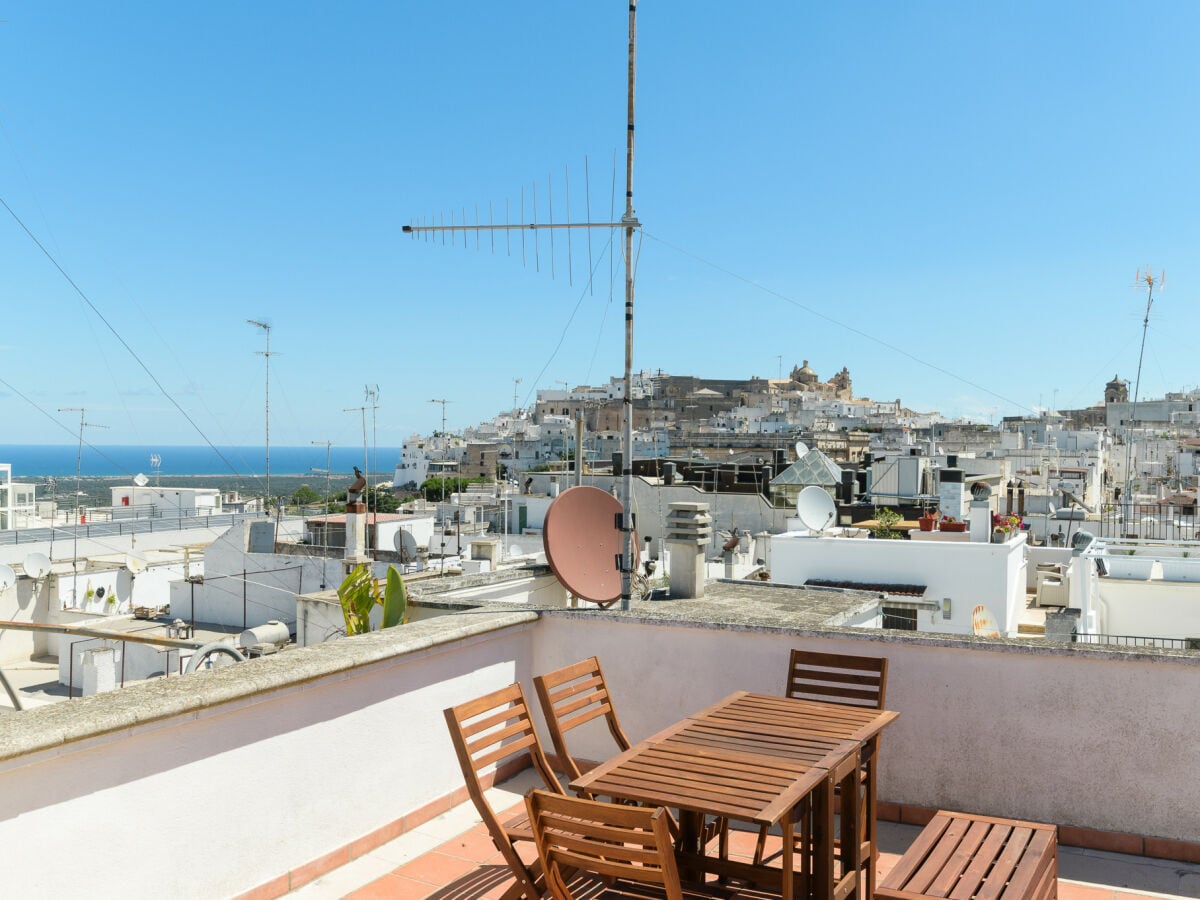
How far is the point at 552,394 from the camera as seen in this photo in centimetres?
11400

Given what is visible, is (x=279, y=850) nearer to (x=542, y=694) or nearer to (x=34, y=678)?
(x=542, y=694)

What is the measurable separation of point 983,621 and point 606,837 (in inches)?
430

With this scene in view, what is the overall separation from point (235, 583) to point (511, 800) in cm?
1923

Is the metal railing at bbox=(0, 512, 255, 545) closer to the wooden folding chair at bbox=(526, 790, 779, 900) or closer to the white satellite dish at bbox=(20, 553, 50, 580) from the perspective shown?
the white satellite dish at bbox=(20, 553, 50, 580)

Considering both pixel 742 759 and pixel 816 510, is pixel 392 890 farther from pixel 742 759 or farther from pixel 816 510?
pixel 816 510

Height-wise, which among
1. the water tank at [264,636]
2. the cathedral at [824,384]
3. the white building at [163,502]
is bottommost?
the water tank at [264,636]

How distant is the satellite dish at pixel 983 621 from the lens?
12.0 meters

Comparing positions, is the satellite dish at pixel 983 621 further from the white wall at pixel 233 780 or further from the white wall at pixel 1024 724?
the white wall at pixel 233 780

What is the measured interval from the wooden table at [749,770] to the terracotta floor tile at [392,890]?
→ 1.14m

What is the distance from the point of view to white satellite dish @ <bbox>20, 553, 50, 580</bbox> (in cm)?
2145

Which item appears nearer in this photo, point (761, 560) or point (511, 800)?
point (511, 800)

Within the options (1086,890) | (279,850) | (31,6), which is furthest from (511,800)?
(31,6)

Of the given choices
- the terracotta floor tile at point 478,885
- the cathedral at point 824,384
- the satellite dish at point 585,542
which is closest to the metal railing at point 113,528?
the satellite dish at point 585,542

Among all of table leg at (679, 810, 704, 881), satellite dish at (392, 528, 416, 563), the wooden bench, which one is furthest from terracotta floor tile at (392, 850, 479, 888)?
satellite dish at (392, 528, 416, 563)
